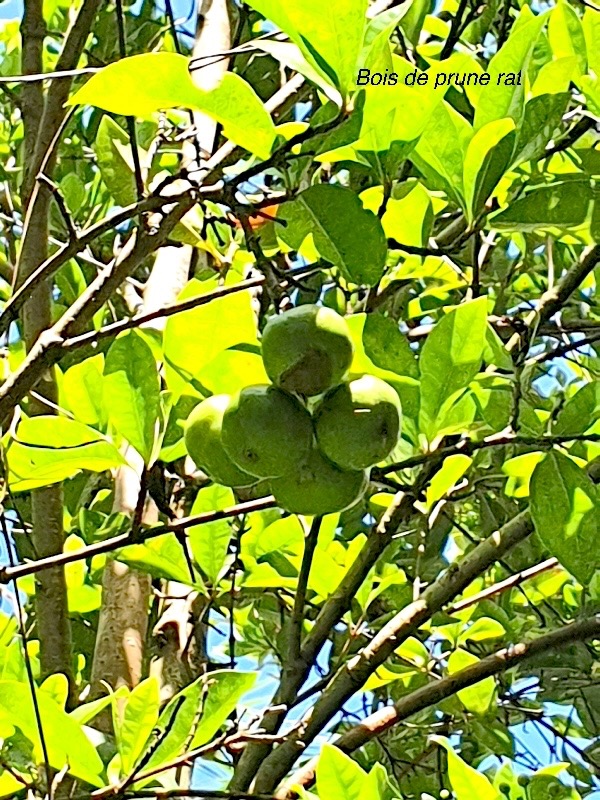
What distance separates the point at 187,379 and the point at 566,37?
1.15 ft

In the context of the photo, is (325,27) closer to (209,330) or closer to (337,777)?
(209,330)

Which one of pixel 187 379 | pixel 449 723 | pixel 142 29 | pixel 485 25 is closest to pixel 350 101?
pixel 187 379

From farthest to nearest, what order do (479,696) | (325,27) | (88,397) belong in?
(479,696), (88,397), (325,27)

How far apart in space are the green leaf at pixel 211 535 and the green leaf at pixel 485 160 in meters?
0.30

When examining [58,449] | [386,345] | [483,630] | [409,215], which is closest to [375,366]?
[386,345]

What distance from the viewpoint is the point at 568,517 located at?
2.18 feet

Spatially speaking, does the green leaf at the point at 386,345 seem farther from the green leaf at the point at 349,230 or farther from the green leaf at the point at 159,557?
the green leaf at the point at 159,557

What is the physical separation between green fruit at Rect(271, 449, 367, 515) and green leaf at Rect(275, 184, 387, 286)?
123 millimetres

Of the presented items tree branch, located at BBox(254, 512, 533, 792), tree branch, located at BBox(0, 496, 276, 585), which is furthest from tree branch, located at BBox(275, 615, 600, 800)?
tree branch, located at BBox(0, 496, 276, 585)

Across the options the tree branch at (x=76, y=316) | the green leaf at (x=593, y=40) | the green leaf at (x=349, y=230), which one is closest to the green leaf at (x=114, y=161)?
the tree branch at (x=76, y=316)

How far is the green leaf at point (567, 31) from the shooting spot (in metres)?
0.68

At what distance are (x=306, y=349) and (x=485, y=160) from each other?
17 cm

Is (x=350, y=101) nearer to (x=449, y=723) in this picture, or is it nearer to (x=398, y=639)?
(x=398, y=639)

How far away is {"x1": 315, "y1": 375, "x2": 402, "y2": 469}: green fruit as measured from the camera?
1.86ft
